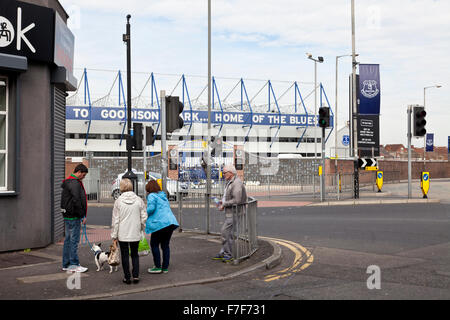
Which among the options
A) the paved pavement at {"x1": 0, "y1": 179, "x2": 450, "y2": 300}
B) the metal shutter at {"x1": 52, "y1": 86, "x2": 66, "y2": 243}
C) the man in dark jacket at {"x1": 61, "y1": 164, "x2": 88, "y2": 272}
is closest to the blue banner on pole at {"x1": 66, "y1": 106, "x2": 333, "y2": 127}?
the metal shutter at {"x1": 52, "y1": 86, "x2": 66, "y2": 243}

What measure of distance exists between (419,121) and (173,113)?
1568 cm

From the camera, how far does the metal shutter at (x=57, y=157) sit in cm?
1115

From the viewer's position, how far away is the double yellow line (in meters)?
7.85

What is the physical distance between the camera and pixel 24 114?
10.2 meters

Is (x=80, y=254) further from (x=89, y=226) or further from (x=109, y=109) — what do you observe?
(x=109, y=109)

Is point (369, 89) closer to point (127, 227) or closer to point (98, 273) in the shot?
point (98, 273)

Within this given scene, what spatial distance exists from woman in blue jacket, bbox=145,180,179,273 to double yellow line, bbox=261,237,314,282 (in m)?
1.62

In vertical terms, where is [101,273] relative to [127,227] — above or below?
below

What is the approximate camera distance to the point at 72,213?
26.7 ft

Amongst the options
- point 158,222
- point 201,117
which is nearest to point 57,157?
point 158,222

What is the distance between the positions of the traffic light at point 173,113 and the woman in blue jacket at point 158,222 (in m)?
3.47

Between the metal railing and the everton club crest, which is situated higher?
the everton club crest

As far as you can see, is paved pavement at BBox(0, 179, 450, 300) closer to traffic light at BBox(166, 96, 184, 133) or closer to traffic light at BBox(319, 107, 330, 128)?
traffic light at BBox(166, 96, 184, 133)
